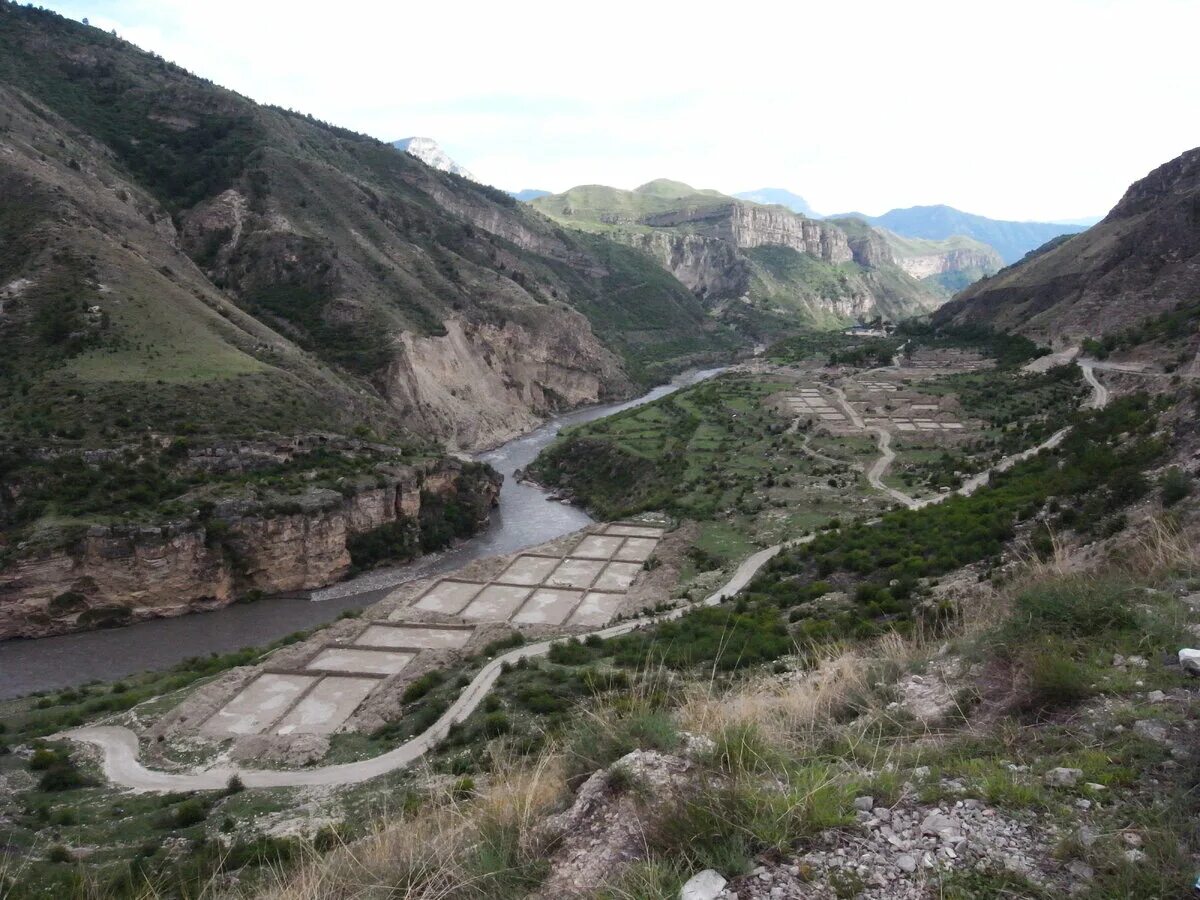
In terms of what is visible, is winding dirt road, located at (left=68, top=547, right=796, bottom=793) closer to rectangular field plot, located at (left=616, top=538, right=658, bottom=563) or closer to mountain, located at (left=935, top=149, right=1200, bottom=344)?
rectangular field plot, located at (left=616, top=538, right=658, bottom=563)

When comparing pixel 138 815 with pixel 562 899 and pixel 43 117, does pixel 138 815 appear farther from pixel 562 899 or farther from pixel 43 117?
pixel 43 117

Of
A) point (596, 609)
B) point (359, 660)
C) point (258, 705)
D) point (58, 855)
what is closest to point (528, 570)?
point (596, 609)

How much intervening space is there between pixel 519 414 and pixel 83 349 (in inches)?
1965

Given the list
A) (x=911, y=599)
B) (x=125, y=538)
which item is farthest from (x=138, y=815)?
(x=125, y=538)

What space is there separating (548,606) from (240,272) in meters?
62.5

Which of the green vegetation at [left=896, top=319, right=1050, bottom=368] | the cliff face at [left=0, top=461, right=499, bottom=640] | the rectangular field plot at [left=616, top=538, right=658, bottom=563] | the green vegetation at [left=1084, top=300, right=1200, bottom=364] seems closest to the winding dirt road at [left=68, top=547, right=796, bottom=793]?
the rectangular field plot at [left=616, top=538, right=658, bottom=563]

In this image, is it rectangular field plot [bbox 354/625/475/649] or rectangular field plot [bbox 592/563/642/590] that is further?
rectangular field plot [bbox 592/563/642/590]

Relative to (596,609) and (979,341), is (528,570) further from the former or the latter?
(979,341)

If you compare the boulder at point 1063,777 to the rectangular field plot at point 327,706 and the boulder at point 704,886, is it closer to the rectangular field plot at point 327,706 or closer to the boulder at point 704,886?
the boulder at point 704,886

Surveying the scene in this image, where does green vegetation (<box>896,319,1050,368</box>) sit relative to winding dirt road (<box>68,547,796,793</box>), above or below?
above

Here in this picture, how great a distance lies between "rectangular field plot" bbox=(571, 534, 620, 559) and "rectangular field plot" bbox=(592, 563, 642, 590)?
1984 mm

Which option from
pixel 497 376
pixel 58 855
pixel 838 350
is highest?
pixel 838 350

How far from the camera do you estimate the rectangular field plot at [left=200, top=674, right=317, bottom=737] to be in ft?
81.0

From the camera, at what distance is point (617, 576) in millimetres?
39156
